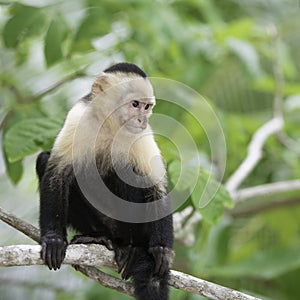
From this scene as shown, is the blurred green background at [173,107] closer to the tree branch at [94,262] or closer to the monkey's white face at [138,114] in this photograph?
the monkey's white face at [138,114]

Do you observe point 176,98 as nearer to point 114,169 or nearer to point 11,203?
point 114,169

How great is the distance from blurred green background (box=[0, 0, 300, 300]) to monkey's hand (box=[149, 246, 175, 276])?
0.72 feet

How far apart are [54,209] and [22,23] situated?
1.07 m

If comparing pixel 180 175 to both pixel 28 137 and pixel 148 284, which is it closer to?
pixel 148 284

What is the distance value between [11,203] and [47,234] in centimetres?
220

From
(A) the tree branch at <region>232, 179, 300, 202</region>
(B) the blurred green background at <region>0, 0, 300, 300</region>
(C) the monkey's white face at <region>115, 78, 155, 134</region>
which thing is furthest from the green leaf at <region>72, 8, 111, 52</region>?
(A) the tree branch at <region>232, 179, 300, 202</region>

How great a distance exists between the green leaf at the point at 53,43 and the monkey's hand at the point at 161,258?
3.77 ft

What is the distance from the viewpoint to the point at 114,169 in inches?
123

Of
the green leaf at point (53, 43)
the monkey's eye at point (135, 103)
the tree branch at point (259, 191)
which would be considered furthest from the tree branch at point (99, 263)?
the tree branch at point (259, 191)

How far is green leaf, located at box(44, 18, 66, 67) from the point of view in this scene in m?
3.54

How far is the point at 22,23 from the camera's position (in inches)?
140

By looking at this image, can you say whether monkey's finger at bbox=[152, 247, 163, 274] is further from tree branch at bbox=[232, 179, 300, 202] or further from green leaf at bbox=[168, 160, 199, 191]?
tree branch at bbox=[232, 179, 300, 202]

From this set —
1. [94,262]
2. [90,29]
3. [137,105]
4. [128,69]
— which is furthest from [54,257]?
[90,29]

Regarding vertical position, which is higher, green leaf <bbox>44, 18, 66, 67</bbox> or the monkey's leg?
green leaf <bbox>44, 18, 66, 67</bbox>
